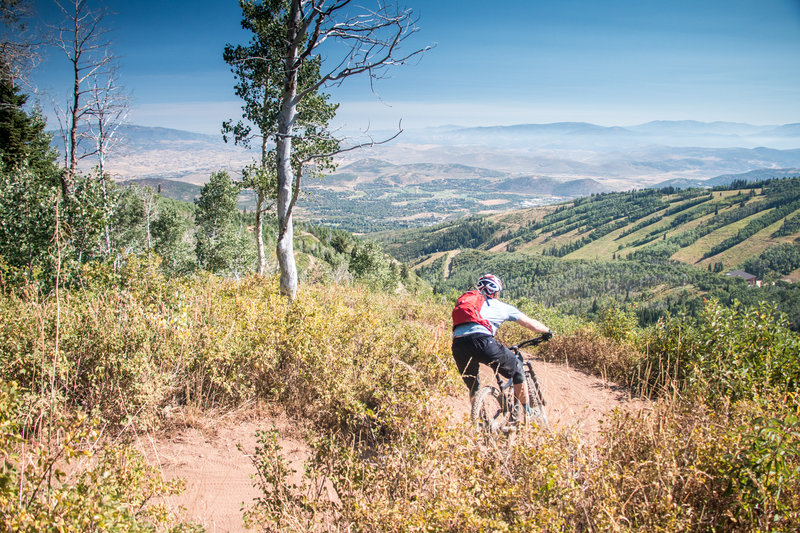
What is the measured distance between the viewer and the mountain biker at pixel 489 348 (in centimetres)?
542

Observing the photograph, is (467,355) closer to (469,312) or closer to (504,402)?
(469,312)

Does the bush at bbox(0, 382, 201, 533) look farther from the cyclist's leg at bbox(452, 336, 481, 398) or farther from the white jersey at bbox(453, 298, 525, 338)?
the white jersey at bbox(453, 298, 525, 338)

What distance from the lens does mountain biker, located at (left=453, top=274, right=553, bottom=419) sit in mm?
5418

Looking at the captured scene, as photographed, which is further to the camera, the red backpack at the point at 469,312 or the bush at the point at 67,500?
the red backpack at the point at 469,312

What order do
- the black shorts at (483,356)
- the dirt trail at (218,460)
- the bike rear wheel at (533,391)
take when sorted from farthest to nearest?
the bike rear wheel at (533,391) < the black shorts at (483,356) < the dirt trail at (218,460)

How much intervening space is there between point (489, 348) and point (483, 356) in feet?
0.45

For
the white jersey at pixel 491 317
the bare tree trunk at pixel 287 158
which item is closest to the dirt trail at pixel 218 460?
the white jersey at pixel 491 317

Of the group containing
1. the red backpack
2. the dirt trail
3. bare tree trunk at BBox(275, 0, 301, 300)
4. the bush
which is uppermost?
bare tree trunk at BBox(275, 0, 301, 300)

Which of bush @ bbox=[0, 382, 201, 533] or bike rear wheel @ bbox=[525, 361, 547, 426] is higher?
bush @ bbox=[0, 382, 201, 533]

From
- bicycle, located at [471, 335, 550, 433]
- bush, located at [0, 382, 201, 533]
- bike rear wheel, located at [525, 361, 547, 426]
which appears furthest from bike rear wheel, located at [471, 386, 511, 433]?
bush, located at [0, 382, 201, 533]

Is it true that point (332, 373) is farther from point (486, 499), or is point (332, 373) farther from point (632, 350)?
point (632, 350)

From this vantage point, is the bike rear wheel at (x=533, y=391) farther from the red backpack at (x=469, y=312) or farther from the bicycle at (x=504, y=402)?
the red backpack at (x=469, y=312)

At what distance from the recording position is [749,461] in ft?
9.75

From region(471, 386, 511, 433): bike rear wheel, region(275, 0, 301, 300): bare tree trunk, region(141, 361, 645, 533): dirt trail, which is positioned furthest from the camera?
region(275, 0, 301, 300): bare tree trunk
